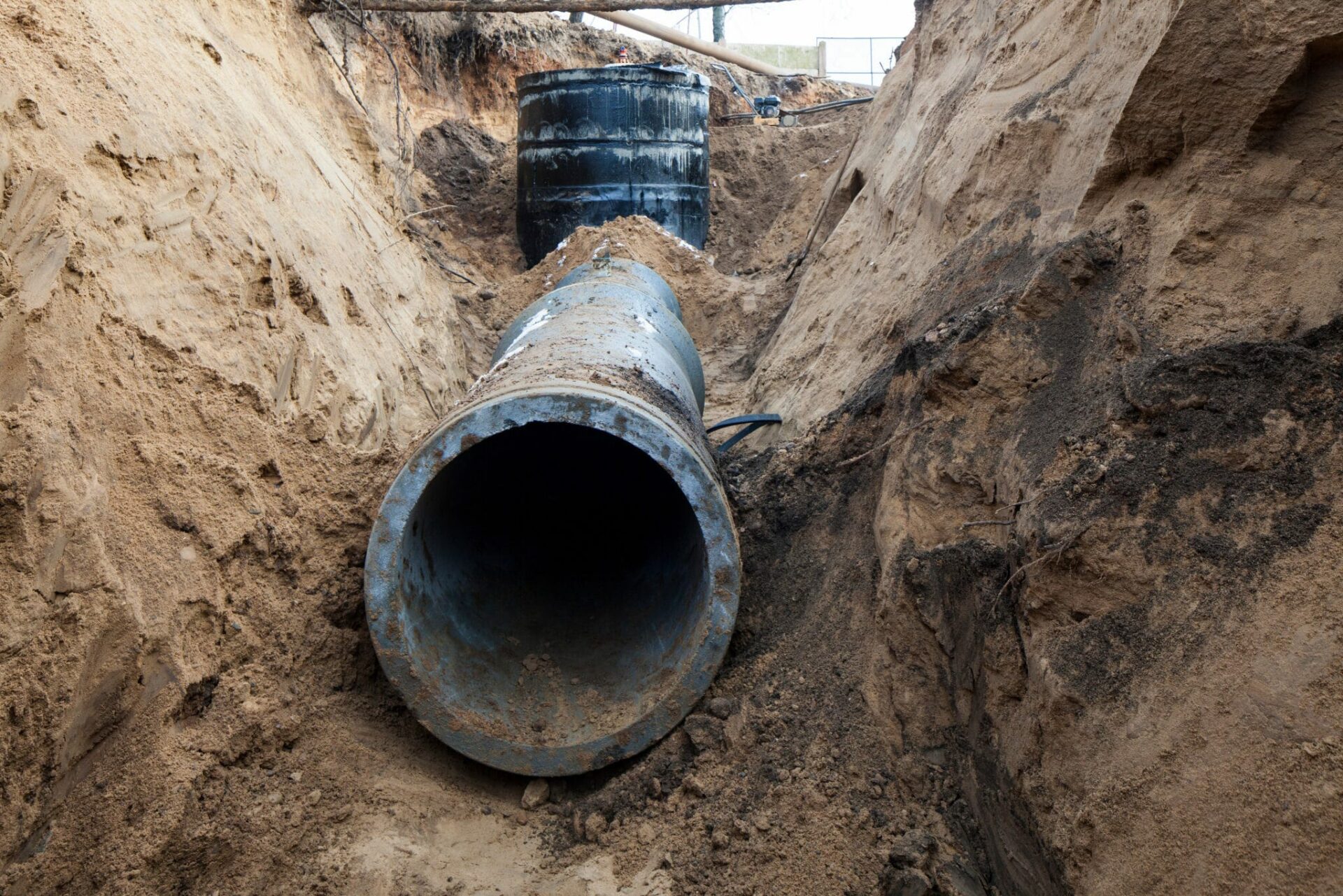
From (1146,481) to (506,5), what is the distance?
5.93 meters

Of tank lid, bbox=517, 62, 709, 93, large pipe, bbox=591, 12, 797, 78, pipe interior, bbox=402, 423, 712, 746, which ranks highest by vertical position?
large pipe, bbox=591, 12, 797, 78

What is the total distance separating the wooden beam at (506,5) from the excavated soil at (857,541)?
272cm

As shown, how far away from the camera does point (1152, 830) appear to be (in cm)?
198

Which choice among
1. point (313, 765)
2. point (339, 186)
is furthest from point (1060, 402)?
point (339, 186)

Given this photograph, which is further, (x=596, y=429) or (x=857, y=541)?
(x=857, y=541)

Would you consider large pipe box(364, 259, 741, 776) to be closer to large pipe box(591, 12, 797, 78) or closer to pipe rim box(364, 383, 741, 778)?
pipe rim box(364, 383, 741, 778)

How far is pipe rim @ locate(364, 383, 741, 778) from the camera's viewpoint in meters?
3.00

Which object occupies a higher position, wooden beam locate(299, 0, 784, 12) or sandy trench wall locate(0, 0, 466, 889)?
wooden beam locate(299, 0, 784, 12)

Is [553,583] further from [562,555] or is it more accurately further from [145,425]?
[145,425]

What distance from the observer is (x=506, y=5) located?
6.92 metres

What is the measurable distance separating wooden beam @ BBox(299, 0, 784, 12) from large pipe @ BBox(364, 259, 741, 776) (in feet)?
A: 9.57

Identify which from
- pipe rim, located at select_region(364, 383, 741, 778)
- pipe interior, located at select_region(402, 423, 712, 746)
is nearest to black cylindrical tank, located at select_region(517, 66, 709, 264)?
pipe interior, located at select_region(402, 423, 712, 746)

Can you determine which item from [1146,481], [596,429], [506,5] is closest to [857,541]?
[596,429]

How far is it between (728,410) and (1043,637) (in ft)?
11.5
